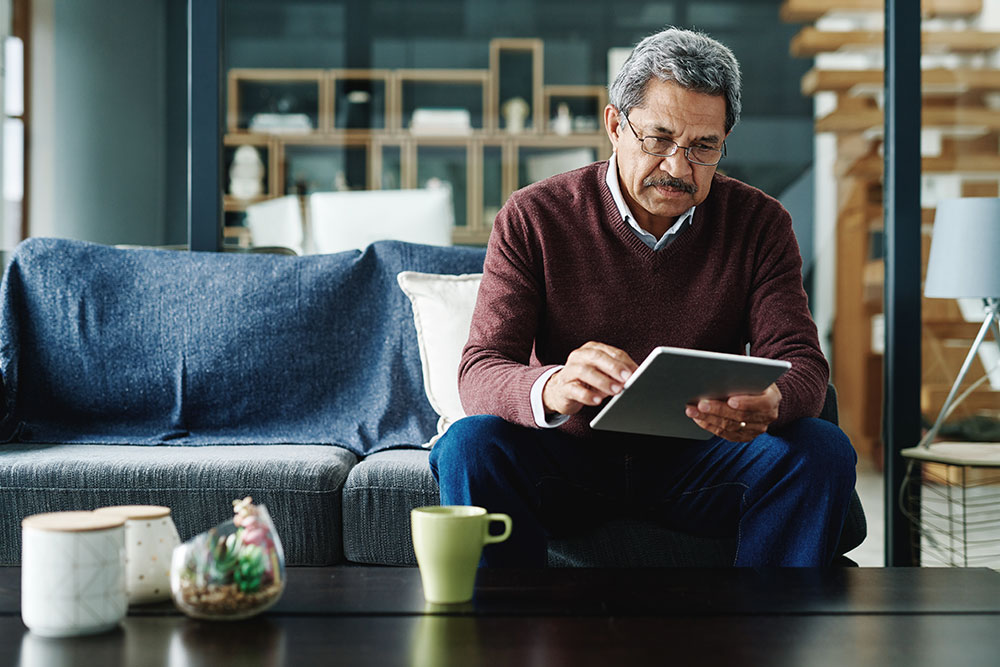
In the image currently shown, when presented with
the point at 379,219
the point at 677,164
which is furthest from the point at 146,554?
the point at 379,219

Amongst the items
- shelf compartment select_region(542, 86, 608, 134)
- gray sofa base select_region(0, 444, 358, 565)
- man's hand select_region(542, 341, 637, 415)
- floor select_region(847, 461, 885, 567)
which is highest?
shelf compartment select_region(542, 86, 608, 134)

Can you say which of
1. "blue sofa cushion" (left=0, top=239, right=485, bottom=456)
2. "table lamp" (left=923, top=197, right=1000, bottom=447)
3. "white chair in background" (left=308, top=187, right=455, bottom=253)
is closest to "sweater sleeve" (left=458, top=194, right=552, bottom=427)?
"blue sofa cushion" (left=0, top=239, right=485, bottom=456)

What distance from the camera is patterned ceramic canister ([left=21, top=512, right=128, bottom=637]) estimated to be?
0.85 metres

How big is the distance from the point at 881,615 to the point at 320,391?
1.37m

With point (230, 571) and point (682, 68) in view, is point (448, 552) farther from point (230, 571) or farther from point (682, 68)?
point (682, 68)

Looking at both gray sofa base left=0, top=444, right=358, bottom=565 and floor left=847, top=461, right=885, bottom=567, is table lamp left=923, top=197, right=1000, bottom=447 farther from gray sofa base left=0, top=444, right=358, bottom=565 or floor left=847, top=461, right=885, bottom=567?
gray sofa base left=0, top=444, right=358, bottom=565

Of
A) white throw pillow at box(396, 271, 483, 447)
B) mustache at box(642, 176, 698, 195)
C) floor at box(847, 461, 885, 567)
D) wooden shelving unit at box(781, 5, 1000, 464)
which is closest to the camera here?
mustache at box(642, 176, 698, 195)

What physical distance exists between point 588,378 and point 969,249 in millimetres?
1246

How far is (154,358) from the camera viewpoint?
2.07 meters

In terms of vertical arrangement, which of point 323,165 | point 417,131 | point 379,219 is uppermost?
point 417,131

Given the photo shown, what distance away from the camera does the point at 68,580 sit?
850mm

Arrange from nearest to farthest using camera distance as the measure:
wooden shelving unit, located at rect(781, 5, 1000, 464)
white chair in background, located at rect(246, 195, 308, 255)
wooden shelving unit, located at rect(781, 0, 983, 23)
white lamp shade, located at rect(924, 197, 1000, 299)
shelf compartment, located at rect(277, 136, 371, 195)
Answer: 1. white lamp shade, located at rect(924, 197, 1000, 299)
2. wooden shelving unit, located at rect(781, 5, 1000, 464)
3. wooden shelving unit, located at rect(781, 0, 983, 23)
4. white chair in background, located at rect(246, 195, 308, 255)
5. shelf compartment, located at rect(277, 136, 371, 195)

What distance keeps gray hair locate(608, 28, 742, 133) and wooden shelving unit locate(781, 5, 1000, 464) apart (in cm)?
166

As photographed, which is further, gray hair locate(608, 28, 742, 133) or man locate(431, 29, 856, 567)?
gray hair locate(608, 28, 742, 133)
